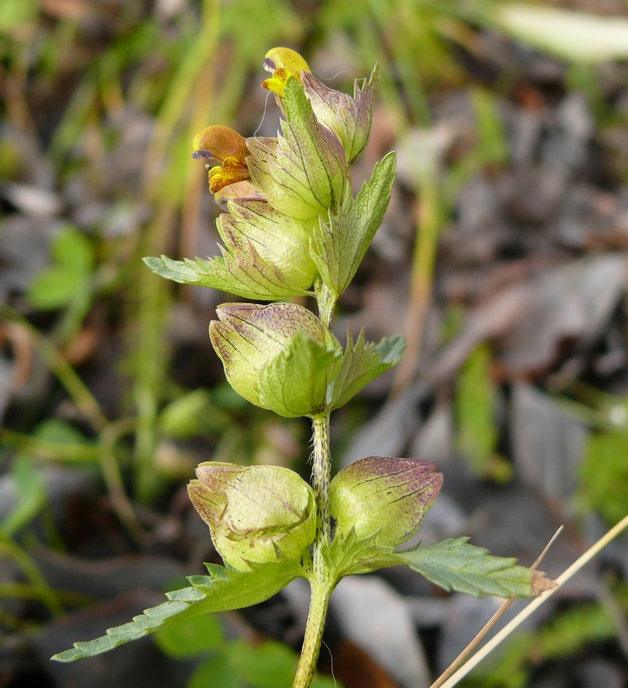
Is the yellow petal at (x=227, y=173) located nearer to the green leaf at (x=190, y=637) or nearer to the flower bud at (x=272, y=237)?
the flower bud at (x=272, y=237)

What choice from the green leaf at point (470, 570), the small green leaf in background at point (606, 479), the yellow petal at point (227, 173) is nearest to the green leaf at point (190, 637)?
the green leaf at point (470, 570)

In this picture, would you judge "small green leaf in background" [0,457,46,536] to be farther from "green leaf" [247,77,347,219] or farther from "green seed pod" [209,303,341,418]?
"green leaf" [247,77,347,219]

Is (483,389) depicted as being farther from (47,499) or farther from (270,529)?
(270,529)

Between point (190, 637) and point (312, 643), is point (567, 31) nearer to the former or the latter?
point (190, 637)

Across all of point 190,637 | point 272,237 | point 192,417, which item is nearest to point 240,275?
point 272,237

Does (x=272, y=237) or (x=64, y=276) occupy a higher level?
(x=272, y=237)
